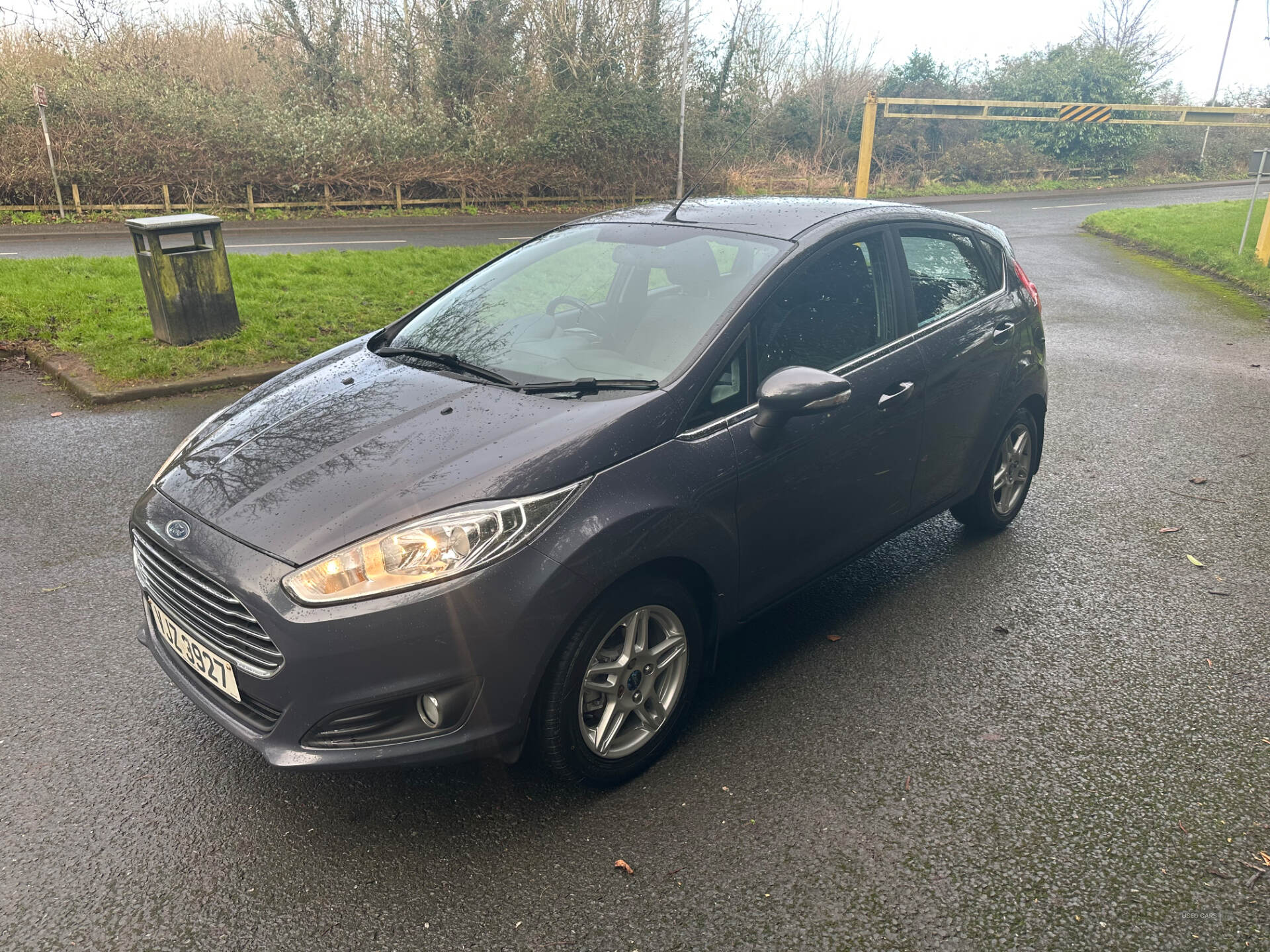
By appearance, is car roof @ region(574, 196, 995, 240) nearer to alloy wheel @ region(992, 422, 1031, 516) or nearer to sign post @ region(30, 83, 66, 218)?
alloy wheel @ region(992, 422, 1031, 516)

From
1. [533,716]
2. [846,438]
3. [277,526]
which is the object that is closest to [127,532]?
[277,526]

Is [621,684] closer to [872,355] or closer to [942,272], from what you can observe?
Result: [872,355]

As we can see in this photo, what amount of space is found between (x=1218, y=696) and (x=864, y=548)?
140 centimetres

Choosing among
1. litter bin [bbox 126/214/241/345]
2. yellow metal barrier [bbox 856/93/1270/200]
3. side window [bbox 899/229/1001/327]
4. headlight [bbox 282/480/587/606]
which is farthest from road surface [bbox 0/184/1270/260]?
headlight [bbox 282/480/587/606]

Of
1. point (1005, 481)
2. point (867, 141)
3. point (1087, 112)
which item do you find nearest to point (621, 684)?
point (1005, 481)

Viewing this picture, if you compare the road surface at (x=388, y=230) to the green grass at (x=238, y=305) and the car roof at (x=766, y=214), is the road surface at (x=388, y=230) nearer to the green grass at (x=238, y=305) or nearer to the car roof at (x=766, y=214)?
the green grass at (x=238, y=305)

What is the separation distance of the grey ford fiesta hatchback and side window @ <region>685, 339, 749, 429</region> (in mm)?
11

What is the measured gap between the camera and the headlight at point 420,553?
2387 mm

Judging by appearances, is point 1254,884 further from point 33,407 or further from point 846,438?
point 33,407

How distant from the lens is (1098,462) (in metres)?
5.94

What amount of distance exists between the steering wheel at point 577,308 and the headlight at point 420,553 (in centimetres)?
110

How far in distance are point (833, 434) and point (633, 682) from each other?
3.94ft

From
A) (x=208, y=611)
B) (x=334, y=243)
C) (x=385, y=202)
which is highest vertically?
(x=208, y=611)

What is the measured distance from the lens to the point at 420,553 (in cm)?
243
